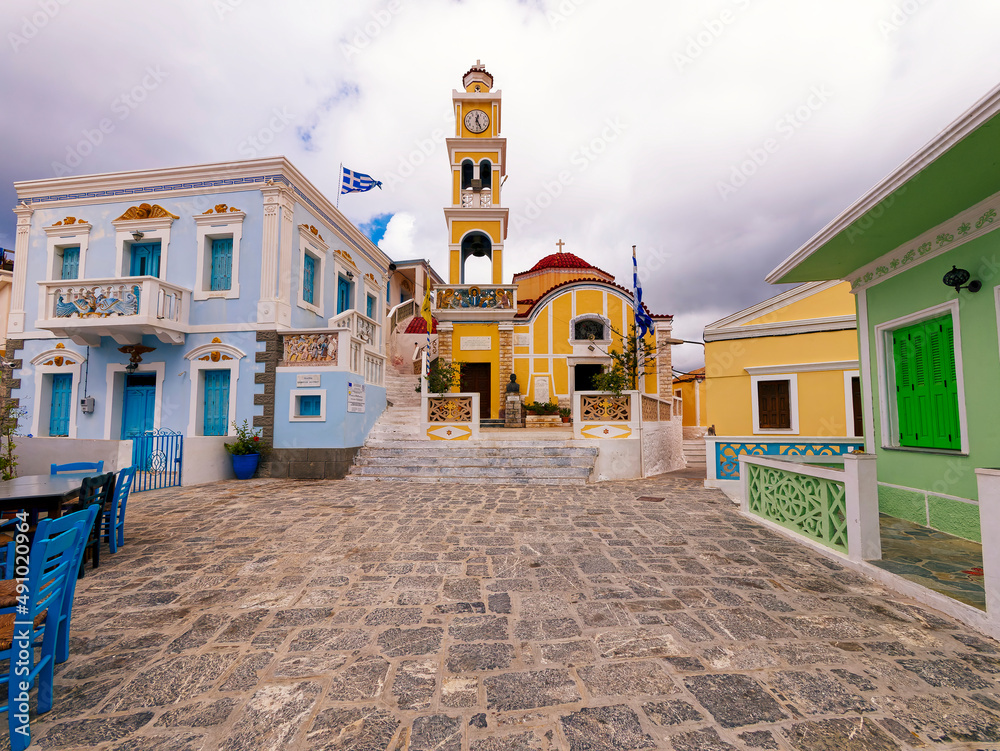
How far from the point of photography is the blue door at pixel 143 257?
1179 centimetres

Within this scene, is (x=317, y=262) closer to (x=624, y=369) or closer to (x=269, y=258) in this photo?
(x=269, y=258)

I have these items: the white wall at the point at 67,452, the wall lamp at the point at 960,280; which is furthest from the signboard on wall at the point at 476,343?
the wall lamp at the point at 960,280

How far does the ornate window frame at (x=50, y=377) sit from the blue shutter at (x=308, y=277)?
18.4 feet

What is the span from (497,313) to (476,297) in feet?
3.16

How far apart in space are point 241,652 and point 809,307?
1188 centimetres

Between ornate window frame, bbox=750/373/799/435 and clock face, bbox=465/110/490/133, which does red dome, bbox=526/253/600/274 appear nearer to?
clock face, bbox=465/110/490/133

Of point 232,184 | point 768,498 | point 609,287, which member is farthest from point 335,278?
point 768,498

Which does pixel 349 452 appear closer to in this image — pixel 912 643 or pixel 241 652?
pixel 241 652

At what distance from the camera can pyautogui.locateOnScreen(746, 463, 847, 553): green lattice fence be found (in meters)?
4.57

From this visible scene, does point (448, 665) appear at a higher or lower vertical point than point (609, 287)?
lower

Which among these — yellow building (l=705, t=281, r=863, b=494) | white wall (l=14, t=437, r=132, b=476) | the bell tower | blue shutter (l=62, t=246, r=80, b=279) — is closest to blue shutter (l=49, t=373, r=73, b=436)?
white wall (l=14, t=437, r=132, b=476)

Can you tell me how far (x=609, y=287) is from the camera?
17.0 m

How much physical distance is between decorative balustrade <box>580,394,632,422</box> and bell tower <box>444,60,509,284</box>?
7.09 meters

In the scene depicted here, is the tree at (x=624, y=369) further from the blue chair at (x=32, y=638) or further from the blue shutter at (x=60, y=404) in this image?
the blue shutter at (x=60, y=404)
